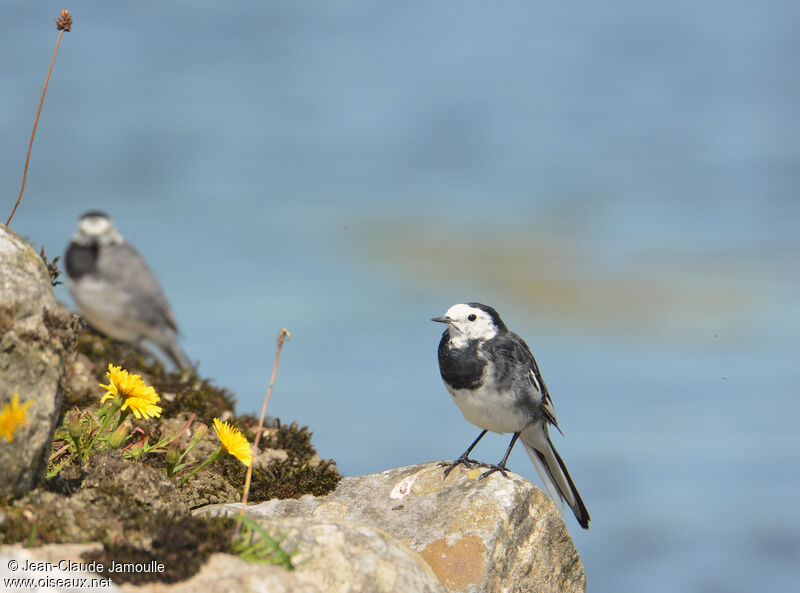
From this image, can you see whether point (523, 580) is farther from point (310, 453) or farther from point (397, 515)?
point (310, 453)

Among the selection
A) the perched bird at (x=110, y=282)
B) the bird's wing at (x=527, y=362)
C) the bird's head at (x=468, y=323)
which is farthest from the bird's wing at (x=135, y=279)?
the bird's wing at (x=527, y=362)

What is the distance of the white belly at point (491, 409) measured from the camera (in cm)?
663

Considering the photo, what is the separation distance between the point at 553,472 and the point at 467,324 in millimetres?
1824

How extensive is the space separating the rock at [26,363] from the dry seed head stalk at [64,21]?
2.24 m

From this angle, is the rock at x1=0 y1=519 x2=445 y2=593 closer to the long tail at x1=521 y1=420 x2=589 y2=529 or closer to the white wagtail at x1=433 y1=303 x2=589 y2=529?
the white wagtail at x1=433 y1=303 x2=589 y2=529

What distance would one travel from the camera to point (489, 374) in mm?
6609

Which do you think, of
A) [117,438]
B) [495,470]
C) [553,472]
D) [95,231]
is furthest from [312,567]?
[95,231]

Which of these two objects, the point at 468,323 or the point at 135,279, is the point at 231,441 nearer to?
the point at 468,323

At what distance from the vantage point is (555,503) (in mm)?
6832

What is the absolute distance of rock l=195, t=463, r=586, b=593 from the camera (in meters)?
5.71

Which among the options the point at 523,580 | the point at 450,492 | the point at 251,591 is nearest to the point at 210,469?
the point at 450,492

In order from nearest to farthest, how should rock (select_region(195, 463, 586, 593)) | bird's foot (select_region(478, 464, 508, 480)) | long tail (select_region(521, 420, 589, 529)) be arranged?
rock (select_region(195, 463, 586, 593)), bird's foot (select_region(478, 464, 508, 480)), long tail (select_region(521, 420, 589, 529))

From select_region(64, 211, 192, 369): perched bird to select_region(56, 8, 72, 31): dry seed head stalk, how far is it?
6.55 metres

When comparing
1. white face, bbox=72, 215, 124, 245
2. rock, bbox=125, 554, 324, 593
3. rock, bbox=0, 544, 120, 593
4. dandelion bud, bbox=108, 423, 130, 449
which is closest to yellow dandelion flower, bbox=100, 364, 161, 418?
dandelion bud, bbox=108, 423, 130, 449
